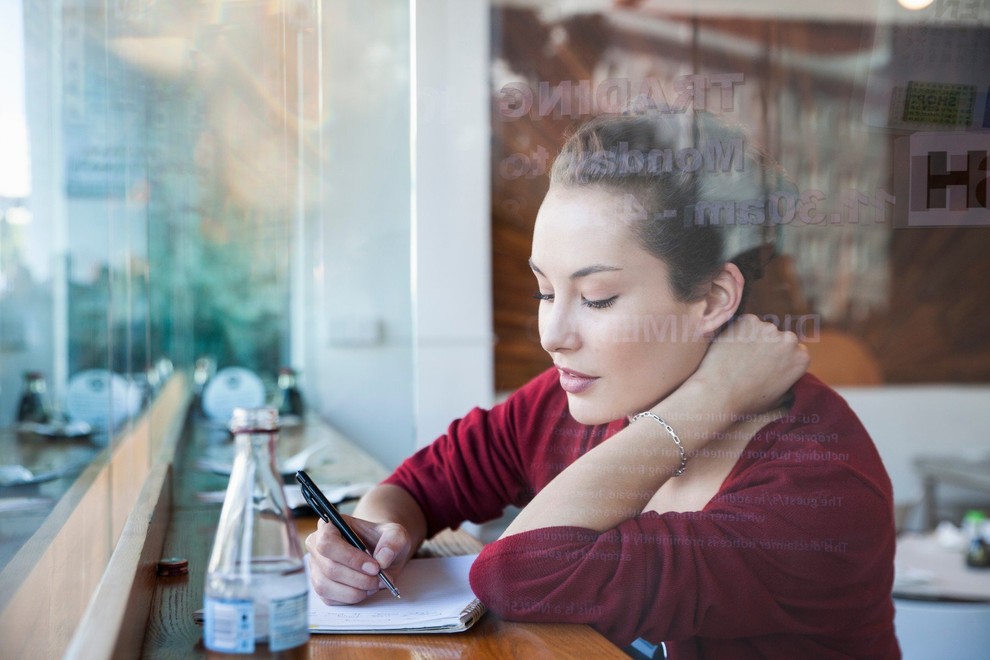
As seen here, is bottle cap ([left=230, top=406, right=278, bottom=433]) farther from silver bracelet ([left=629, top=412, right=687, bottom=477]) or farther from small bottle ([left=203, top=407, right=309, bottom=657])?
silver bracelet ([left=629, top=412, right=687, bottom=477])

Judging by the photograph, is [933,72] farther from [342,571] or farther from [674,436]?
[342,571]

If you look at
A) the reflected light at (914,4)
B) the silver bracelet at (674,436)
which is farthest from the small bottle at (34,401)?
the reflected light at (914,4)

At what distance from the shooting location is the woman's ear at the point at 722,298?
92 cm

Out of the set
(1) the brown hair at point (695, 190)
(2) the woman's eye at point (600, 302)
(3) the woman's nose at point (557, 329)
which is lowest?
Result: (3) the woman's nose at point (557, 329)

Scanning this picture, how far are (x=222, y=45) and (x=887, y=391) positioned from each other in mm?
1750

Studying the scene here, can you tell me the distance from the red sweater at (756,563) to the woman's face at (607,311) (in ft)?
0.15

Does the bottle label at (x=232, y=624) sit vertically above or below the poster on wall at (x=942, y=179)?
below

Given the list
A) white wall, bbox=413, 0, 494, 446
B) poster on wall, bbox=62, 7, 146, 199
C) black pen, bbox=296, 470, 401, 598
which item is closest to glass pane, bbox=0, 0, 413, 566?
poster on wall, bbox=62, 7, 146, 199

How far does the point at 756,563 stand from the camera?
0.91 metres

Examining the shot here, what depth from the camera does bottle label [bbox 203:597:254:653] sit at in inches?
26.2

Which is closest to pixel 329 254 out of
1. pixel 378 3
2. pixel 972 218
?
pixel 378 3

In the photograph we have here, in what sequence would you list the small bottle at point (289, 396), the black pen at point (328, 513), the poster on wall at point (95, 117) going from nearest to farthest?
the black pen at point (328, 513) < the poster on wall at point (95, 117) < the small bottle at point (289, 396)

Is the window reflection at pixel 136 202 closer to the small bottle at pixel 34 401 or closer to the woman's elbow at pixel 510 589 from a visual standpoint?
the small bottle at pixel 34 401

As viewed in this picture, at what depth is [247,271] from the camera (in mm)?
3240
